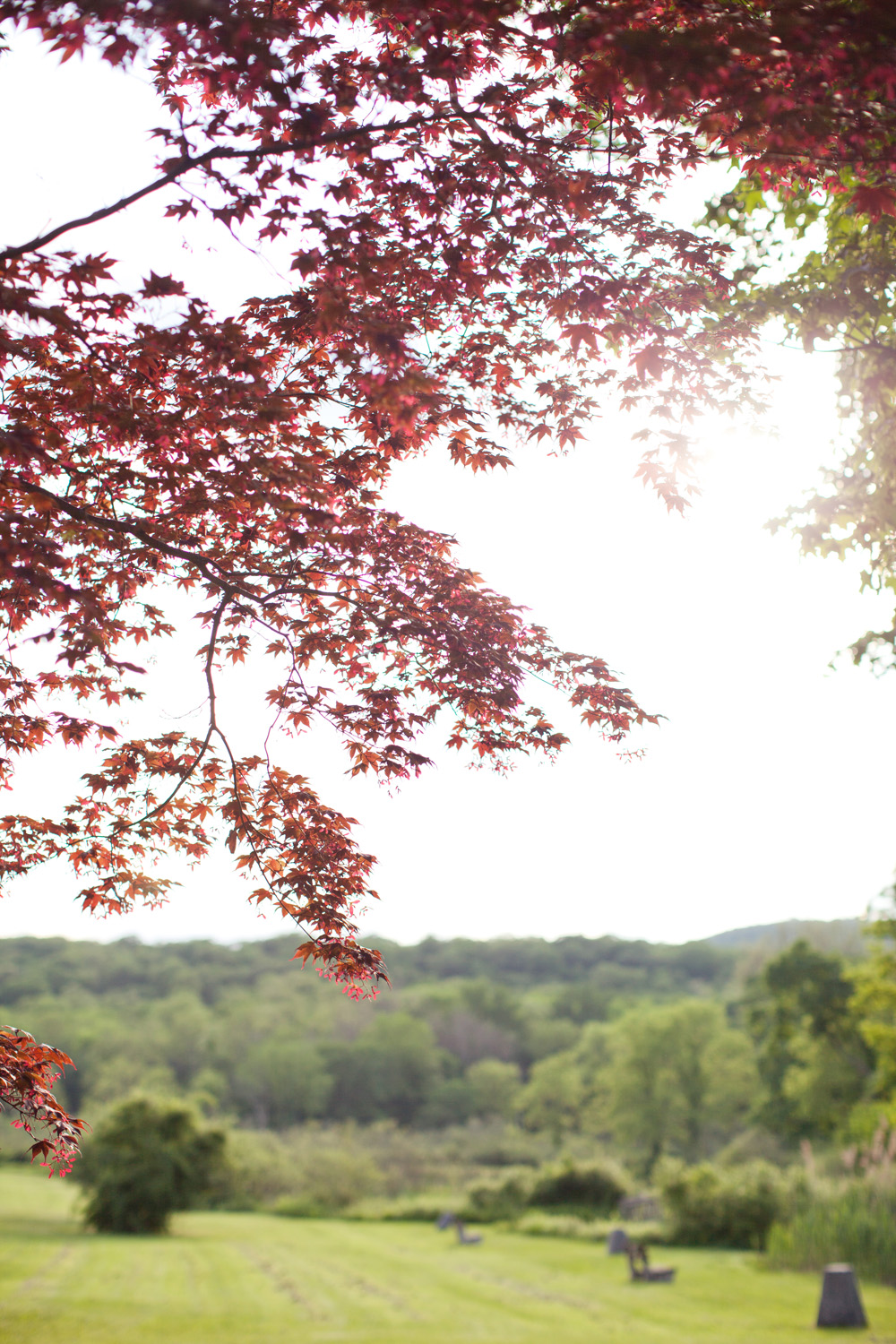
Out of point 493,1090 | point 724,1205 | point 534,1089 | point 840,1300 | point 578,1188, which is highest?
point 840,1300

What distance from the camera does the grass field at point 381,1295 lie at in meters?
11.7

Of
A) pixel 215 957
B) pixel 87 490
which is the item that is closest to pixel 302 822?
pixel 87 490

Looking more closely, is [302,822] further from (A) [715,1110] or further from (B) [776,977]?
(A) [715,1110]

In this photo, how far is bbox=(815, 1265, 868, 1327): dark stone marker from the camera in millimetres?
11312

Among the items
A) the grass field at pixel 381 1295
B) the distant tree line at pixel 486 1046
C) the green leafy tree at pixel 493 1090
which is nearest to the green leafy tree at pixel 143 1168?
the grass field at pixel 381 1295

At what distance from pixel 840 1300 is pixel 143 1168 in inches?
664

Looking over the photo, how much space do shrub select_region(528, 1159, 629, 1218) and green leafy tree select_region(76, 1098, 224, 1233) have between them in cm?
933

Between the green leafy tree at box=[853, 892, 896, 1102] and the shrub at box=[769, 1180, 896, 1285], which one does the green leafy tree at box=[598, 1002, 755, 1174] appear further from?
the shrub at box=[769, 1180, 896, 1285]

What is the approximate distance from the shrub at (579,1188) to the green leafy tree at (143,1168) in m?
9.33

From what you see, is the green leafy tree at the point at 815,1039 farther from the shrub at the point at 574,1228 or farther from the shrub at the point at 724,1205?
the shrub at the point at 724,1205

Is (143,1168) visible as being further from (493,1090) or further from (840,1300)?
(493,1090)

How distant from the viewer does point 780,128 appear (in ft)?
12.4

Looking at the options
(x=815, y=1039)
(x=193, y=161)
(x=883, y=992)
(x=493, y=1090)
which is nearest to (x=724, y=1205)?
(x=883, y=992)

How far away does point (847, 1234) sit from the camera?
15219mm
